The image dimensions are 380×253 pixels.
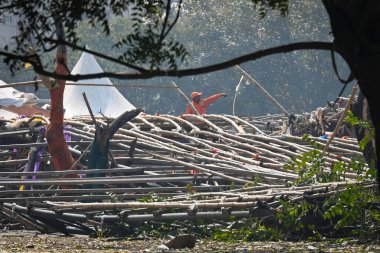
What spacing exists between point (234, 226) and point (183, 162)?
11.9 feet

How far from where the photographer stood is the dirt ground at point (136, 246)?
→ 10.4 metres

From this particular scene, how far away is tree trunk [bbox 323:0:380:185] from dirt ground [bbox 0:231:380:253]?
10.9 ft

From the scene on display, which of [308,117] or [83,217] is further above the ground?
[308,117]

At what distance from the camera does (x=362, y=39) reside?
22.3 ft

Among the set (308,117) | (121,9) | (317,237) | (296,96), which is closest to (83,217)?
(317,237)

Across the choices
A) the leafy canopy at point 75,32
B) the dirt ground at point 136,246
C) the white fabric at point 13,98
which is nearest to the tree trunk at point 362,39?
the leafy canopy at point 75,32

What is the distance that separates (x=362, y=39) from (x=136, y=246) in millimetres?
5194

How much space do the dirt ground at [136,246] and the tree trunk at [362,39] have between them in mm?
3331

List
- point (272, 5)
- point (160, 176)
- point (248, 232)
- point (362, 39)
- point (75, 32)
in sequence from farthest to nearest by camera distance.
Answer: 1. point (160, 176)
2. point (248, 232)
3. point (272, 5)
4. point (75, 32)
5. point (362, 39)

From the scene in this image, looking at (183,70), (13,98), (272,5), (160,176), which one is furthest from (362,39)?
(13,98)

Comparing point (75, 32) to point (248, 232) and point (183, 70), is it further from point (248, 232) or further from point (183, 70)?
point (248, 232)

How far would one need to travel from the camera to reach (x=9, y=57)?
21.7 feet

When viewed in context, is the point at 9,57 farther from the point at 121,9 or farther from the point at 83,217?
the point at 83,217

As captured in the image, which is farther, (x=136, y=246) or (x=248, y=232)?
(x=248, y=232)
